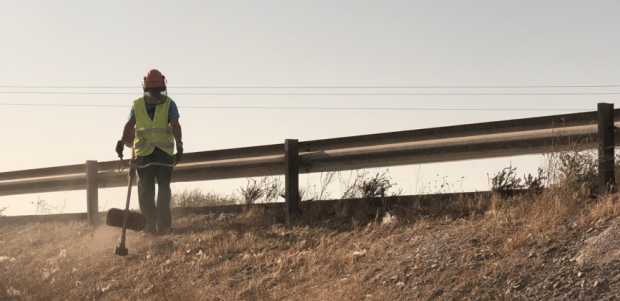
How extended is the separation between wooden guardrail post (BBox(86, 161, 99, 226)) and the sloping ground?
136 cm

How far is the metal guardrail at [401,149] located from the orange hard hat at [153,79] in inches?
51.6

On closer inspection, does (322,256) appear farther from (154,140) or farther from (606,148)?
(154,140)

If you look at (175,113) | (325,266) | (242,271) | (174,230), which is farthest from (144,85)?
(325,266)

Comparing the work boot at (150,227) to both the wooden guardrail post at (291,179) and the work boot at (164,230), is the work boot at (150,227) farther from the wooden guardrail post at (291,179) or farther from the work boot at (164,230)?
the wooden guardrail post at (291,179)

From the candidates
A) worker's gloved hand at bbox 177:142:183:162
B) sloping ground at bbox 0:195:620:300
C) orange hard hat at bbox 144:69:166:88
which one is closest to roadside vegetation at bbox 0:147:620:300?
sloping ground at bbox 0:195:620:300

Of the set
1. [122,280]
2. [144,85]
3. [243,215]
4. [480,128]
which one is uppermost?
[144,85]

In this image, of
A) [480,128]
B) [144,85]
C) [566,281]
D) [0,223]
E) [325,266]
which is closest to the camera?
[566,281]

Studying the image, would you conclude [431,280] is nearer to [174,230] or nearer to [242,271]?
[242,271]

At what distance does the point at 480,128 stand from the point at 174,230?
14.2 ft

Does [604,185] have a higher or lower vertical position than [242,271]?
higher

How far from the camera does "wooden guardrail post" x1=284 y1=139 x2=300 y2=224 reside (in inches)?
361

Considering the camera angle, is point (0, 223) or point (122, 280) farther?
point (0, 223)

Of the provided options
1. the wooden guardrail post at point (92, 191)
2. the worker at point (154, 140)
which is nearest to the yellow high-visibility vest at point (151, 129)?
the worker at point (154, 140)

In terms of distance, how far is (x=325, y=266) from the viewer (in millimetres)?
7273
